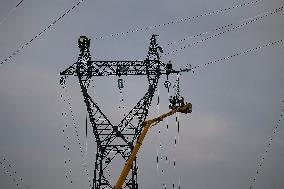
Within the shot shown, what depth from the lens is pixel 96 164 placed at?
16844 millimetres

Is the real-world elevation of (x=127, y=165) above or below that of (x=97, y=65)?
below

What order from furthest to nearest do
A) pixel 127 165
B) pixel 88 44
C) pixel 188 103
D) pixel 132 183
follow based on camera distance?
pixel 88 44
pixel 132 183
pixel 188 103
pixel 127 165

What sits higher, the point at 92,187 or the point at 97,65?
the point at 97,65

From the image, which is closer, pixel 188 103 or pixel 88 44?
pixel 188 103

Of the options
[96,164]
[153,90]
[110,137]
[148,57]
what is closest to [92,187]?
[96,164]

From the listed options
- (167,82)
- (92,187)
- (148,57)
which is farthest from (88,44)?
(92,187)

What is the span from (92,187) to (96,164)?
1.11 metres

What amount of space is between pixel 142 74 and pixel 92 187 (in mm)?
6034

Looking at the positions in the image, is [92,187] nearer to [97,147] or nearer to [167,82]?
[97,147]

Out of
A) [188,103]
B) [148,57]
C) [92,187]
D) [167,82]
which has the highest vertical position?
[148,57]

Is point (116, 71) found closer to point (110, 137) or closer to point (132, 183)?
point (110, 137)

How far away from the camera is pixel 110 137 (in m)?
16.9

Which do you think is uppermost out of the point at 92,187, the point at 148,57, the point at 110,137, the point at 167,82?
the point at 148,57

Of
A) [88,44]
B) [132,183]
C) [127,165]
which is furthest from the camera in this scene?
[88,44]
